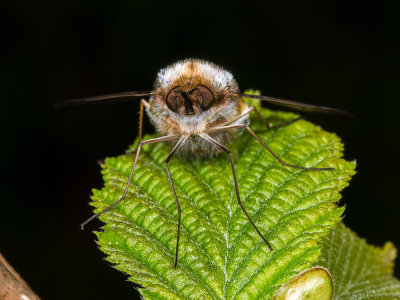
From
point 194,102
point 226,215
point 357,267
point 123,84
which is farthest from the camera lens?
point 123,84

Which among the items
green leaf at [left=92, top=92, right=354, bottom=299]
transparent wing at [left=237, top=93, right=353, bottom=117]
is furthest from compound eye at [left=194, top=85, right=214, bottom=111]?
green leaf at [left=92, top=92, right=354, bottom=299]

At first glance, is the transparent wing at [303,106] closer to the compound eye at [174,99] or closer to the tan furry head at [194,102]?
the tan furry head at [194,102]

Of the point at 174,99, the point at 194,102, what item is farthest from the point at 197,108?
the point at 174,99

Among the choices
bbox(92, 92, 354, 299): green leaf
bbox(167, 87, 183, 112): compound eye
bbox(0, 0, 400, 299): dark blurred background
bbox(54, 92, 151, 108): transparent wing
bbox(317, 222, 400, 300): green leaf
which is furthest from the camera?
bbox(0, 0, 400, 299): dark blurred background

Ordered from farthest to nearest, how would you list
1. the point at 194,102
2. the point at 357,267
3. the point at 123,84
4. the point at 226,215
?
the point at 123,84, the point at 357,267, the point at 194,102, the point at 226,215

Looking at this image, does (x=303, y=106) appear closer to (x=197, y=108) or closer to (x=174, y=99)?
(x=197, y=108)

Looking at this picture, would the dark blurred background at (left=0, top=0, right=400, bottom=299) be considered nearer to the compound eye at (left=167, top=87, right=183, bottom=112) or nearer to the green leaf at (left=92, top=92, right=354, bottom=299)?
the green leaf at (left=92, top=92, right=354, bottom=299)

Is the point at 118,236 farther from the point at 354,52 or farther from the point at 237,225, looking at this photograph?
the point at 354,52
